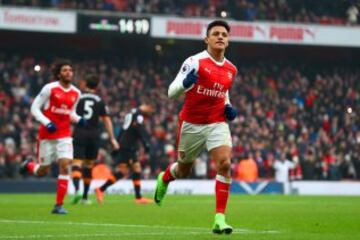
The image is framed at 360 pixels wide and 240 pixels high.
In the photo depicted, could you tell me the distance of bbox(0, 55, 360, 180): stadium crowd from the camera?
1323 inches

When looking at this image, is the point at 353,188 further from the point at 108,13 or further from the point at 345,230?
the point at 345,230

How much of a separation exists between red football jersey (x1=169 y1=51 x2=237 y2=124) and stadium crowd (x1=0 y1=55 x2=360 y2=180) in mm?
18969

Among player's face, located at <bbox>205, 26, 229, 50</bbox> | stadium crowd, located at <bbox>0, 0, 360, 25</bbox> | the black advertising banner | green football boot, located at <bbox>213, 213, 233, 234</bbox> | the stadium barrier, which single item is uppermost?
stadium crowd, located at <bbox>0, 0, 360, 25</bbox>

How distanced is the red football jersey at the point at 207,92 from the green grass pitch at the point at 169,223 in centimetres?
140

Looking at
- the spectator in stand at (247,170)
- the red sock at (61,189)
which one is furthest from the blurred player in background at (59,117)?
the spectator in stand at (247,170)

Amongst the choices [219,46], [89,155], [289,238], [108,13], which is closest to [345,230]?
[289,238]

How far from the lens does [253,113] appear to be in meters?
39.8

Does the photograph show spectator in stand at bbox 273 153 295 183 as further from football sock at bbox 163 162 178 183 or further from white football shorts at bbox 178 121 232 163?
white football shorts at bbox 178 121 232 163

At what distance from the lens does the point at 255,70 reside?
44688mm

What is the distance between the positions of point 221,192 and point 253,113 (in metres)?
28.6

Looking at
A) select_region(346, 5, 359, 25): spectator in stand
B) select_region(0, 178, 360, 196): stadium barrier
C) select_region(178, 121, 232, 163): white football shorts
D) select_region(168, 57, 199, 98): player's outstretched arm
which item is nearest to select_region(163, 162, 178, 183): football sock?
select_region(178, 121, 232, 163): white football shorts

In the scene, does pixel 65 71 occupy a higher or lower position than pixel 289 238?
higher

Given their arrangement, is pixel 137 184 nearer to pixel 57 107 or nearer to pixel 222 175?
pixel 57 107

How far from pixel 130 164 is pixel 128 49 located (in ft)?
74.0
